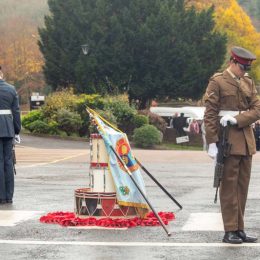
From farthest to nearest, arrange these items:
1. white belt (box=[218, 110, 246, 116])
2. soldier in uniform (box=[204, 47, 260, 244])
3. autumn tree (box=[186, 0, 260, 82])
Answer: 1. autumn tree (box=[186, 0, 260, 82])
2. white belt (box=[218, 110, 246, 116])
3. soldier in uniform (box=[204, 47, 260, 244])

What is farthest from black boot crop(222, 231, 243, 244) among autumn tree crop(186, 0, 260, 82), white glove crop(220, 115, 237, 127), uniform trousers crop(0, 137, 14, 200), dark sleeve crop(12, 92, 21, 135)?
autumn tree crop(186, 0, 260, 82)

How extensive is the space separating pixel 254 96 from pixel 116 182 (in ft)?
6.75

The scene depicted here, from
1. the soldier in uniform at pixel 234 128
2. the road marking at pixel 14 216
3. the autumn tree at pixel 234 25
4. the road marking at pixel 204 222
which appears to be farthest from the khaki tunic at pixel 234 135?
the autumn tree at pixel 234 25

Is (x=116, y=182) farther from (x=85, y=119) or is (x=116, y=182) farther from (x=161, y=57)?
(x=161, y=57)

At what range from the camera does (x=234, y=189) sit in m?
8.75

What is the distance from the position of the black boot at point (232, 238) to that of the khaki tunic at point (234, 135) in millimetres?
49

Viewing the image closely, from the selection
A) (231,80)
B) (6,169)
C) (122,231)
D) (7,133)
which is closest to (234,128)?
(231,80)

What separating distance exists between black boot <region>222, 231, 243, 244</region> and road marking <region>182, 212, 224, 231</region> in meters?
0.84

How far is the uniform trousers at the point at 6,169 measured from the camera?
12203 millimetres

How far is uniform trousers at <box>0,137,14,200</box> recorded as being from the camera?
12.2 metres

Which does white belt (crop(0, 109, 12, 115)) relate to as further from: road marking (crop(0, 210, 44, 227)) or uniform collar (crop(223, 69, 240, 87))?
uniform collar (crop(223, 69, 240, 87))

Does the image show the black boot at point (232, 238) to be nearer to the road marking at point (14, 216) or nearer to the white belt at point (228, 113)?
the white belt at point (228, 113)

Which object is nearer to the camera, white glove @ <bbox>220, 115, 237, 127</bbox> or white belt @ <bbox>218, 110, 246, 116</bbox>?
white glove @ <bbox>220, 115, 237, 127</bbox>

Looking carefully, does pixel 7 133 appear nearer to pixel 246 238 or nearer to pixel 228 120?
pixel 228 120
